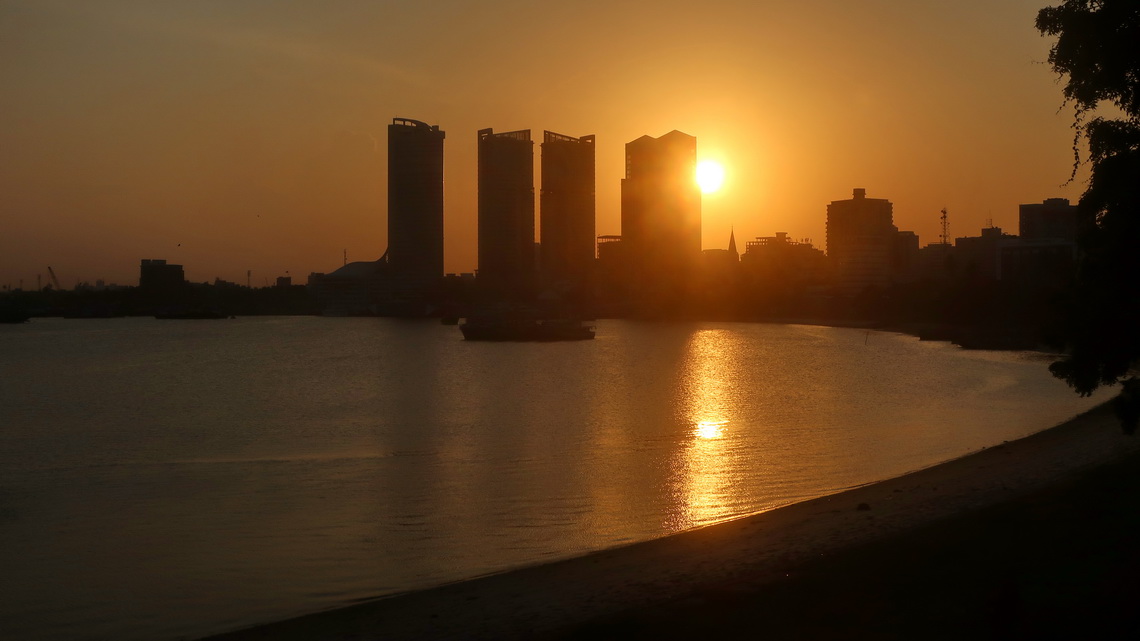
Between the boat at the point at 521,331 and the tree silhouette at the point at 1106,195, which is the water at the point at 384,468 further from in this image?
the boat at the point at 521,331

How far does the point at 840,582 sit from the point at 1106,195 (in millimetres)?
5674

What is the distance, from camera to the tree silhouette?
10.8 meters

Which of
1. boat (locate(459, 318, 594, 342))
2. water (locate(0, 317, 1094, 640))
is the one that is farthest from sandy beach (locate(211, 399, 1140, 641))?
boat (locate(459, 318, 594, 342))

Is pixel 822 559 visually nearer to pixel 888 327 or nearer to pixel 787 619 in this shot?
pixel 787 619

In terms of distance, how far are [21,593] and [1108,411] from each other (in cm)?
3043

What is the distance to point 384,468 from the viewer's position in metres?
26.1

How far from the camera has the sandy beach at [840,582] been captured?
9258 millimetres

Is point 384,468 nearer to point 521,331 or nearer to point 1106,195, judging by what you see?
point 1106,195

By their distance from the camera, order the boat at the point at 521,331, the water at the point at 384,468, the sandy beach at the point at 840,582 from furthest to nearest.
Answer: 1. the boat at the point at 521,331
2. the water at the point at 384,468
3. the sandy beach at the point at 840,582

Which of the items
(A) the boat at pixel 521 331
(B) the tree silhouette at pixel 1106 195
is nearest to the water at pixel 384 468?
(B) the tree silhouette at pixel 1106 195

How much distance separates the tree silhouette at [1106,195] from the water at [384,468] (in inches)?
332

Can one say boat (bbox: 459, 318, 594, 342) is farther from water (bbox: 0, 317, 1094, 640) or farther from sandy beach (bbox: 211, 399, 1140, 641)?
sandy beach (bbox: 211, 399, 1140, 641)

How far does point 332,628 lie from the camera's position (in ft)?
38.1

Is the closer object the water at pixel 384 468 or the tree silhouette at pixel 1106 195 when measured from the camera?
the tree silhouette at pixel 1106 195
